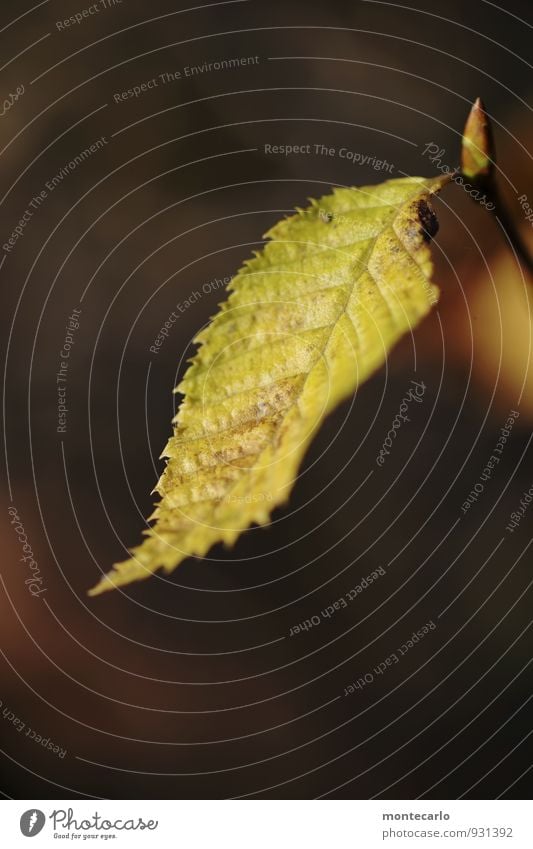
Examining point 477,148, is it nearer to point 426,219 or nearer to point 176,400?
point 426,219

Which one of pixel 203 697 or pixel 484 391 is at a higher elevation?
pixel 484 391

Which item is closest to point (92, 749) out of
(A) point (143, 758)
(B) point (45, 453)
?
(A) point (143, 758)

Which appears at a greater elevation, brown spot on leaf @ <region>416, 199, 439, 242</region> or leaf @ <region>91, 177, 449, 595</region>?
brown spot on leaf @ <region>416, 199, 439, 242</region>
